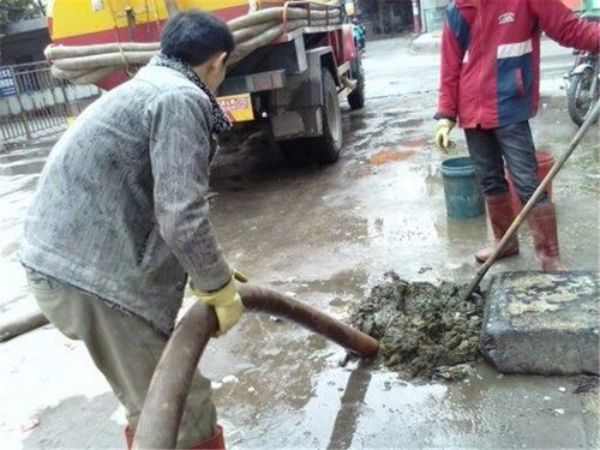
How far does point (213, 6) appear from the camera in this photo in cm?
572

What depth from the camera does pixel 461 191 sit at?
4.85 m

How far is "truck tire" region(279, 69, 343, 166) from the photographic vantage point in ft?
23.2

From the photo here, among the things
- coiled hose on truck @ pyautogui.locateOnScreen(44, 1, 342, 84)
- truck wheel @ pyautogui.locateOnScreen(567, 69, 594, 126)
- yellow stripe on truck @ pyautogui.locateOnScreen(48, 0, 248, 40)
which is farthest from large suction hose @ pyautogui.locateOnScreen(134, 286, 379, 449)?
truck wheel @ pyautogui.locateOnScreen(567, 69, 594, 126)

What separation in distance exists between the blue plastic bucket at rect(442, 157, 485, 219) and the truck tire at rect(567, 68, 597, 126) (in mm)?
2676

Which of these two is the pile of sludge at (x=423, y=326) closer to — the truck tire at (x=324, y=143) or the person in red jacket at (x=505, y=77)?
the person in red jacket at (x=505, y=77)

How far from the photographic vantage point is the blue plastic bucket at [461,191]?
4.77 meters

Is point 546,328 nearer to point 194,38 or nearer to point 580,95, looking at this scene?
point 194,38

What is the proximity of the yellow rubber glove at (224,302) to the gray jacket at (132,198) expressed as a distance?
42 mm

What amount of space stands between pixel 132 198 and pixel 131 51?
399 centimetres

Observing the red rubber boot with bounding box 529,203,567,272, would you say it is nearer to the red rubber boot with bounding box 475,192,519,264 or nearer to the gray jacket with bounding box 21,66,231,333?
the red rubber boot with bounding box 475,192,519,264

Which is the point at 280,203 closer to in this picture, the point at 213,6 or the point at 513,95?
the point at 213,6

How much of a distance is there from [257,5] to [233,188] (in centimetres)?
203

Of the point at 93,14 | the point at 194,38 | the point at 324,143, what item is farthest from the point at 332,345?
the point at 93,14

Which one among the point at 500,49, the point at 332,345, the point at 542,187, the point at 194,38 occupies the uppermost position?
the point at 194,38
